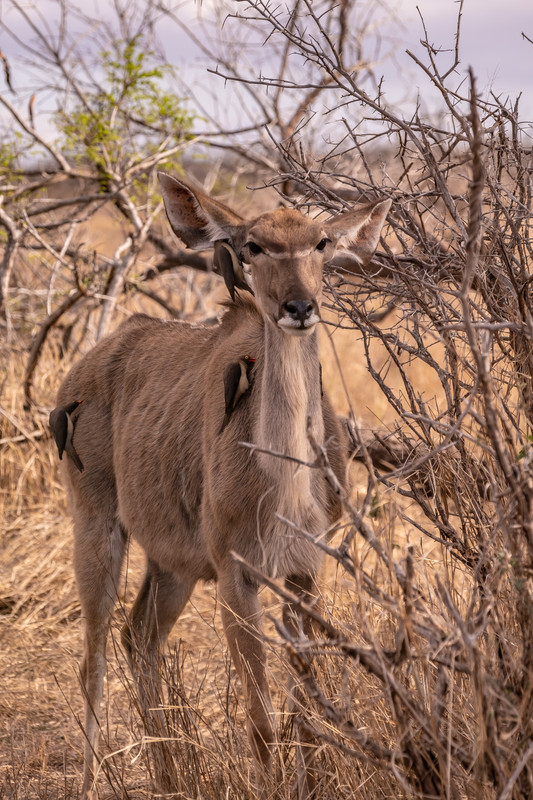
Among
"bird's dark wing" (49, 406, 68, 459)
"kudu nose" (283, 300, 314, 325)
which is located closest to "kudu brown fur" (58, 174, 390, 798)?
"kudu nose" (283, 300, 314, 325)

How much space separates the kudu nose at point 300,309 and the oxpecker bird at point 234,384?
57 cm

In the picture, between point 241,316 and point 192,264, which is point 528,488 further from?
point 192,264

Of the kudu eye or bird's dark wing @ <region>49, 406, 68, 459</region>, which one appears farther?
bird's dark wing @ <region>49, 406, 68, 459</region>

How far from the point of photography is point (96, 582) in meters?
4.60

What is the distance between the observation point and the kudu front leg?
3.40m

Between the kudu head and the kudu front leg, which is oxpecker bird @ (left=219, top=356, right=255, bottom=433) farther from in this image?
the kudu front leg

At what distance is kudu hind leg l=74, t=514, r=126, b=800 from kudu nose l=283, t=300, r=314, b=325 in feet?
6.24

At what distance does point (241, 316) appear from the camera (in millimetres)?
4297

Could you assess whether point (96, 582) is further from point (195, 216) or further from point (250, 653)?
point (195, 216)

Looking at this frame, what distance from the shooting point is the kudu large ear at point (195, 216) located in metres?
3.76

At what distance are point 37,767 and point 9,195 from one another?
4.36 m

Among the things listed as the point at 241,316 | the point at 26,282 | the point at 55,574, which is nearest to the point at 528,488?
the point at 241,316

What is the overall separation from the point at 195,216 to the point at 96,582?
1876 mm

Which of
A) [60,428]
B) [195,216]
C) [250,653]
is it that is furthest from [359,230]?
[60,428]
